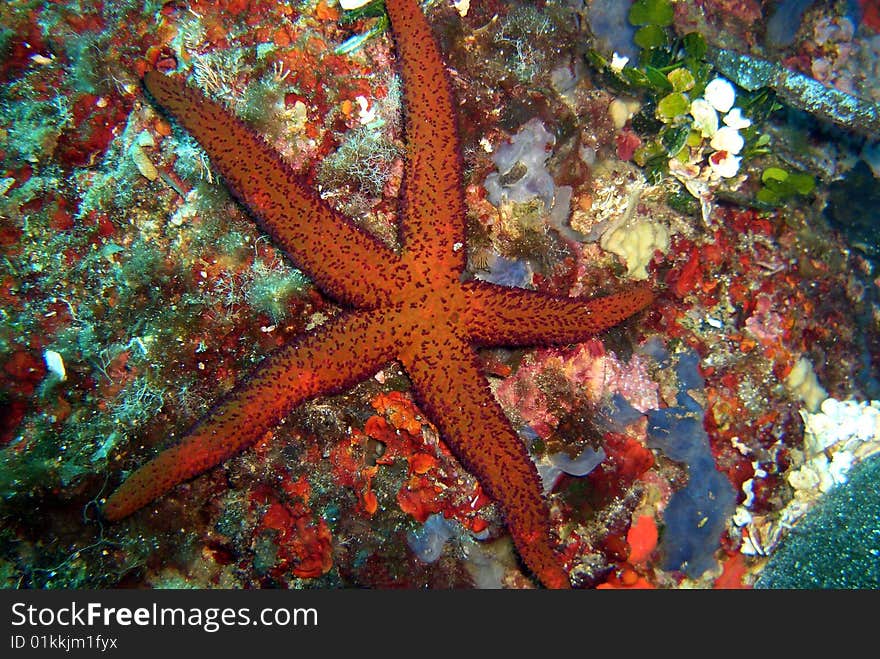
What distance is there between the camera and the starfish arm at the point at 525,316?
3836 mm

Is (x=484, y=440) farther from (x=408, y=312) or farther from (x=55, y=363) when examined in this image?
(x=55, y=363)

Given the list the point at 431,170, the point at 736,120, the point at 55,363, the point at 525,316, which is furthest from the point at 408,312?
the point at 736,120

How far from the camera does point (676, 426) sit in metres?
4.82

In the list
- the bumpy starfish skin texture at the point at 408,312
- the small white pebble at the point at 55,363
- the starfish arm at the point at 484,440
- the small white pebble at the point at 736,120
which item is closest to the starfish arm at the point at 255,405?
the bumpy starfish skin texture at the point at 408,312

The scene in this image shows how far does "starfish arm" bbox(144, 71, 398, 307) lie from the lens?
142 inches

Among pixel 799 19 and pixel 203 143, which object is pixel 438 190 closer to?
pixel 203 143

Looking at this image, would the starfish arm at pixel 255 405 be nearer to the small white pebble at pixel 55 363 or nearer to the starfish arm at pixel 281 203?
the starfish arm at pixel 281 203

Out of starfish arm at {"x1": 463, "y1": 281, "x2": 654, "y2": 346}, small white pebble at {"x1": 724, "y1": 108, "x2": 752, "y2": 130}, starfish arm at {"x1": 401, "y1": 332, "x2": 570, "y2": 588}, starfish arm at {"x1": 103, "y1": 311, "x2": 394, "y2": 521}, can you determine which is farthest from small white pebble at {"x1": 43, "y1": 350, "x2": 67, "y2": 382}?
small white pebble at {"x1": 724, "y1": 108, "x2": 752, "y2": 130}

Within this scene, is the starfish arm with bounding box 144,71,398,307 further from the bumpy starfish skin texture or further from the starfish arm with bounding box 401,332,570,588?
the starfish arm with bounding box 401,332,570,588

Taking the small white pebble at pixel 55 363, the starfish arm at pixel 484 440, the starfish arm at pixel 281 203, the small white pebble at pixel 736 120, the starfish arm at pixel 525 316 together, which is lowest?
the starfish arm at pixel 484 440

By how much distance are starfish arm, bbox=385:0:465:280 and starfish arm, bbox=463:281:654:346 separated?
0.32 metres

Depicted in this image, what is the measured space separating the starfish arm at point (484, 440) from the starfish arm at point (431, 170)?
676 mm

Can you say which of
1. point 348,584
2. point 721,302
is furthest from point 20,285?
point 721,302

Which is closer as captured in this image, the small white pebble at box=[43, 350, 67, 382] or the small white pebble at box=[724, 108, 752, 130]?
the small white pebble at box=[43, 350, 67, 382]
